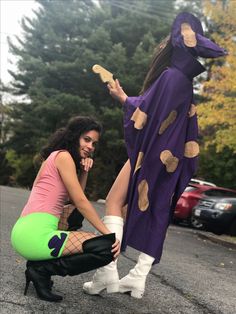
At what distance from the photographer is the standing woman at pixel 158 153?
11.0ft

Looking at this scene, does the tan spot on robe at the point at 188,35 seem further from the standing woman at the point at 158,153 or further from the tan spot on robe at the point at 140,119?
the tan spot on robe at the point at 140,119

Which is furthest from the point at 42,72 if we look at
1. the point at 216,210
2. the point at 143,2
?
the point at 216,210

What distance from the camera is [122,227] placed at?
3.43 metres

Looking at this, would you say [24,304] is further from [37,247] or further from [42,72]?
[42,72]

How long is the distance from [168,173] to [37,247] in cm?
102

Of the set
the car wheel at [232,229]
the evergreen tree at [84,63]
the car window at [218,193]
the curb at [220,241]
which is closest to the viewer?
the curb at [220,241]

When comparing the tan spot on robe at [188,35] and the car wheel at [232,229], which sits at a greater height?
the tan spot on robe at [188,35]

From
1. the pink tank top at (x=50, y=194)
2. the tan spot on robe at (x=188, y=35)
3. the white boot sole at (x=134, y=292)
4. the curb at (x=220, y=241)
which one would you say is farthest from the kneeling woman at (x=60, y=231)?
the curb at (x=220, y=241)

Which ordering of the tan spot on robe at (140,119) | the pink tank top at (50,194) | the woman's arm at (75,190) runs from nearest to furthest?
the woman's arm at (75,190) < the pink tank top at (50,194) < the tan spot on robe at (140,119)

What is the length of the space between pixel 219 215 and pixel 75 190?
29.7 ft

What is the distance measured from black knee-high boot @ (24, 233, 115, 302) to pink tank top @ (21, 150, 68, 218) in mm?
343

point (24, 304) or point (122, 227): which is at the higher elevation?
point (122, 227)

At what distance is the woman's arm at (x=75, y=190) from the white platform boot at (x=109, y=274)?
0.64ft

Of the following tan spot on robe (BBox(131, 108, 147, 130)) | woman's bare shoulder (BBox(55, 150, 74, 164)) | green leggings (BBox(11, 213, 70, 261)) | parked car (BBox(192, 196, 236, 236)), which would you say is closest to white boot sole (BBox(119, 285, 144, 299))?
green leggings (BBox(11, 213, 70, 261))
